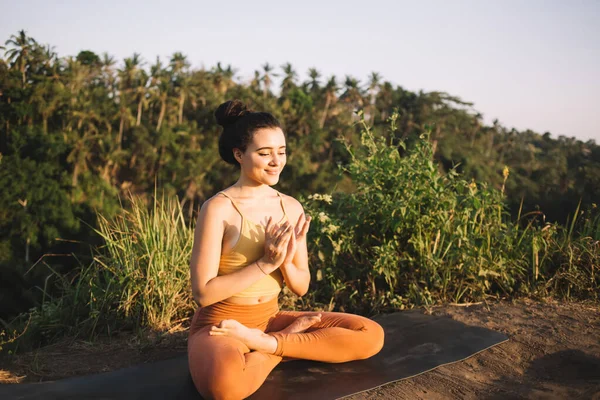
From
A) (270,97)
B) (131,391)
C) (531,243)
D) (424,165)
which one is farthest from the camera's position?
(270,97)

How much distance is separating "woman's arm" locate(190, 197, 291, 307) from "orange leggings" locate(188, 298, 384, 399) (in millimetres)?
177

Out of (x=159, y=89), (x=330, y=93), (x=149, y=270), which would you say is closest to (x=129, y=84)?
(x=159, y=89)

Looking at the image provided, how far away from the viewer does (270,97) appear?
131 feet

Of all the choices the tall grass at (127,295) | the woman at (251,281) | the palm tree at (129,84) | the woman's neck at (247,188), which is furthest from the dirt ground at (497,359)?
the palm tree at (129,84)

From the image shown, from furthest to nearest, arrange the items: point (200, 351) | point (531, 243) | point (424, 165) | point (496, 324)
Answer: point (531, 243)
point (424, 165)
point (496, 324)
point (200, 351)

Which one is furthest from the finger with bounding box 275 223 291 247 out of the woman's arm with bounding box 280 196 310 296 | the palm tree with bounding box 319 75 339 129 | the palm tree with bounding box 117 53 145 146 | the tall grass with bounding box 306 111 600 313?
the palm tree with bounding box 319 75 339 129

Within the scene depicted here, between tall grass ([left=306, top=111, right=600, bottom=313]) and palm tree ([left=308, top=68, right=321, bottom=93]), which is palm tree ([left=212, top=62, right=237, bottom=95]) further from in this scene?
tall grass ([left=306, top=111, right=600, bottom=313])

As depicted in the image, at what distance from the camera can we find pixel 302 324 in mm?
2549

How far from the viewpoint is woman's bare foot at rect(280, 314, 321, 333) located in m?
2.53

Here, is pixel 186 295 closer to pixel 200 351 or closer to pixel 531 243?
pixel 200 351

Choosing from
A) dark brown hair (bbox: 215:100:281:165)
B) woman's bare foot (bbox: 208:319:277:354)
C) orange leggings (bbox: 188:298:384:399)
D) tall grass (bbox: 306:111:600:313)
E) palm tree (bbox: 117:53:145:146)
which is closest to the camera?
orange leggings (bbox: 188:298:384:399)

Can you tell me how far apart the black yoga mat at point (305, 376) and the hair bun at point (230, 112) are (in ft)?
3.78

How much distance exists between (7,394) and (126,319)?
42.5 inches

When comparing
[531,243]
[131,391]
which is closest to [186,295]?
[131,391]
